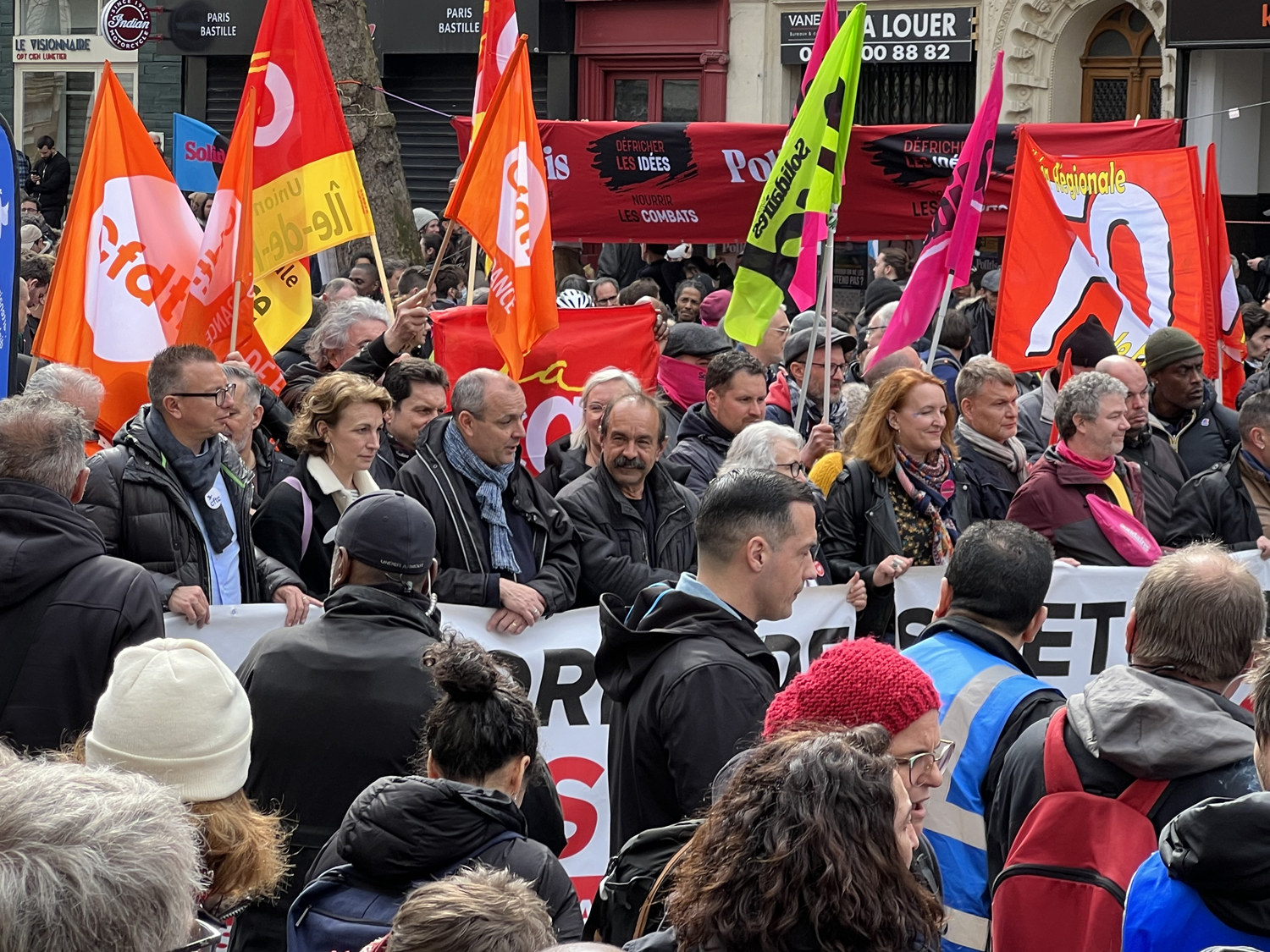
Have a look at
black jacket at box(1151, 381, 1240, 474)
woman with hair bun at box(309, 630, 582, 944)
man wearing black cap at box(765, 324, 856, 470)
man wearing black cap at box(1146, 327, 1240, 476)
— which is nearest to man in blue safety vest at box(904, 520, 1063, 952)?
woman with hair bun at box(309, 630, 582, 944)

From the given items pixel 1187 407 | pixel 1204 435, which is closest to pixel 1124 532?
pixel 1204 435

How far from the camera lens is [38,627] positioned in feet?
12.8

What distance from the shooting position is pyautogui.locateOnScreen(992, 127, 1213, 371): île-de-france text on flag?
8359 millimetres

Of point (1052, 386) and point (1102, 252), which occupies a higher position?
point (1102, 252)

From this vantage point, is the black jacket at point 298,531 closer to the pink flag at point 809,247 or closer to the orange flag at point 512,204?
the orange flag at point 512,204

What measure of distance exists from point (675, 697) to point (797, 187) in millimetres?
4607

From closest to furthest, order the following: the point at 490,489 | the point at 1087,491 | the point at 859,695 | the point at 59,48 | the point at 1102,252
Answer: the point at 859,695 < the point at 490,489 < the point at 1087,491 < the point at 1102,252 < the point at 59,48

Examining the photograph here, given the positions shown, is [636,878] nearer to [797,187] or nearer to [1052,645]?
[1052,645]

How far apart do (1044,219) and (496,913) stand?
7127 millimetres

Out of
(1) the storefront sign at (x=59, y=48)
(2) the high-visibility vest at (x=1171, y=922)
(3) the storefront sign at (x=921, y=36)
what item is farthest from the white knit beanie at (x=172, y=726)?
(1) the storefront sign at (x=59, y=48)

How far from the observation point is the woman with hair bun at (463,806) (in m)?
2.72

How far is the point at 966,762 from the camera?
3666 millimetres

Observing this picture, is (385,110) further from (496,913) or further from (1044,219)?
(496,913)

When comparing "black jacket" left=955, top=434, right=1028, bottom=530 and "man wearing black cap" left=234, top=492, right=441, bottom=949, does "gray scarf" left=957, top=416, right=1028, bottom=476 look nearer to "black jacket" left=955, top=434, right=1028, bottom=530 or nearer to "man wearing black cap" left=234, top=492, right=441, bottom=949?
"black jacket" left=955, top=434, right=1028, bottom=530
